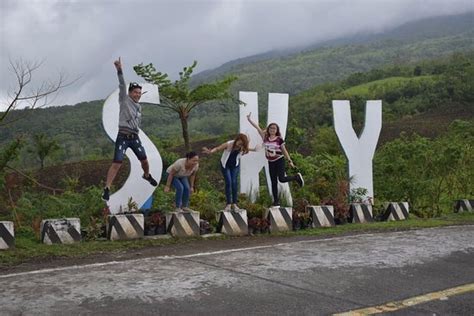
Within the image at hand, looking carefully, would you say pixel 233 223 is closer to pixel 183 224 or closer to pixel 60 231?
pixel 183 224

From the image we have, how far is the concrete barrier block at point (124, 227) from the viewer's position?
8.22 meters

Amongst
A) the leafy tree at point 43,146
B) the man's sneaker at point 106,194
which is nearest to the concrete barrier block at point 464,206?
the man's sneaker at point 106,194

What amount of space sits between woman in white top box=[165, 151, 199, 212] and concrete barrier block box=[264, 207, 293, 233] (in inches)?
59.6

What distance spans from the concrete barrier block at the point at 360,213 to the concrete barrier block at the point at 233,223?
288cm

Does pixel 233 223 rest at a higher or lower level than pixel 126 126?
lower

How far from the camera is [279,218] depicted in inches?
382

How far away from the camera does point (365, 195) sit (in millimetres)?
12188

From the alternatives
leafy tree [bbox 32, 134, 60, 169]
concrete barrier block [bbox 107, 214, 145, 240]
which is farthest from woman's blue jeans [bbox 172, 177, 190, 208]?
leafy tree [bbox 32, 134, 60, 169]

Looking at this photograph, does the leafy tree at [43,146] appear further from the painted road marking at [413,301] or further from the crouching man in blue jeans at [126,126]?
the painted road marking at [413,301]

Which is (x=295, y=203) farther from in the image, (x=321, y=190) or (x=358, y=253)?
(x=358, y=253)

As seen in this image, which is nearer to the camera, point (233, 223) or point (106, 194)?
point (106, 194)

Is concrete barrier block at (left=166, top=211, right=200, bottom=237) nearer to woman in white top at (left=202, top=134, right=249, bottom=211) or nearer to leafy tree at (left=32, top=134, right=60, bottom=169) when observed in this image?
woman in white top at (left=202, top=134, right=249, bottom=211)

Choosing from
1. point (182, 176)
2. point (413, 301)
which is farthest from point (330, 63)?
point (413, 301)

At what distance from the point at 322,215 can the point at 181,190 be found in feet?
9.59
